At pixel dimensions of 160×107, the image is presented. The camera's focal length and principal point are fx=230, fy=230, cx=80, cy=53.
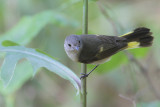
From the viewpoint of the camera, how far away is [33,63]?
1744 millimetres

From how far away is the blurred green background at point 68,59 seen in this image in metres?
3.05

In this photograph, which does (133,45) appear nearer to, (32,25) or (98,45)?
(98,45)

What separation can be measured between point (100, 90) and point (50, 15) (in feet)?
8.83

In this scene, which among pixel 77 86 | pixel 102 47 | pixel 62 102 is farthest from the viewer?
pixel 62 102

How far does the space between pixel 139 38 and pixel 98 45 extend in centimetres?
53

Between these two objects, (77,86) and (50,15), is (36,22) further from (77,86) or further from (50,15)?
(77,86)

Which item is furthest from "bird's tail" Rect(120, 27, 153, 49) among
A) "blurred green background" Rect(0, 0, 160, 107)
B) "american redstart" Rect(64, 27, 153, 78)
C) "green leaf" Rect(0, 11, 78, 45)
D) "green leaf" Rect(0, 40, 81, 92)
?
"green leaf" Rect(0, 40, 81, 92)

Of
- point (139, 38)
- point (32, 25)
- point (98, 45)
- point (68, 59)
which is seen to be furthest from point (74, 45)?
point (68, 59)

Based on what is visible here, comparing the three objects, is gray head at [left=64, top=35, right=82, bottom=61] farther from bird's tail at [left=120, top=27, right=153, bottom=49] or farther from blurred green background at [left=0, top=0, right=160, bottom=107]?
bird's tail at [left=120, top=27, right=153, bottom=49]

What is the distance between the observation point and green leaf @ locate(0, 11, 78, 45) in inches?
106

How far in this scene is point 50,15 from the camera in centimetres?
280

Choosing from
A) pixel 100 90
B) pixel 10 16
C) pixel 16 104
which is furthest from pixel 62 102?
pixel 10 16

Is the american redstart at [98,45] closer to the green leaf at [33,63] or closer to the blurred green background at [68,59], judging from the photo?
the blurred green background at [68,59]

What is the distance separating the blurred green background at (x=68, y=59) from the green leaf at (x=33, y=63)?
3.22 ft
